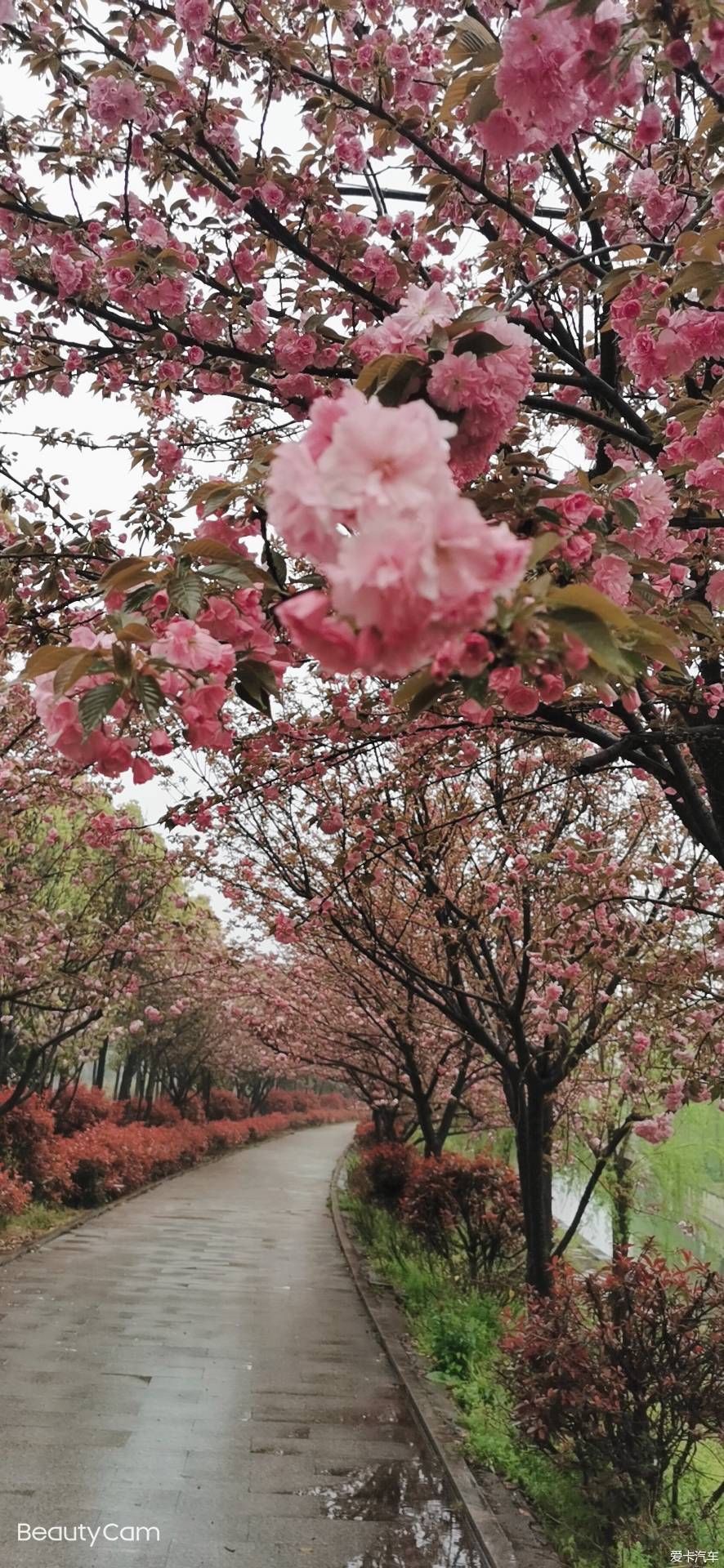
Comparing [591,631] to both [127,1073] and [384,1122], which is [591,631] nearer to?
[384,1122]

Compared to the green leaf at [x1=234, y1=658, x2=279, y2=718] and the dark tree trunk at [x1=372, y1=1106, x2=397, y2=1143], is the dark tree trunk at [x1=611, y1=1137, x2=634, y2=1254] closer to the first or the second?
the dark tree trunk at [x1=372, y1=1106, x2=397, y2=1143]

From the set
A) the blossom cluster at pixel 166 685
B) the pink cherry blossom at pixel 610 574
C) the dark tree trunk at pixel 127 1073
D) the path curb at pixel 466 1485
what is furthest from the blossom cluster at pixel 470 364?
the dark tree trunk at pixel 127 1073

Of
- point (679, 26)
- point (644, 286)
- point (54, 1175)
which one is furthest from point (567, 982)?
point (54, 1175)

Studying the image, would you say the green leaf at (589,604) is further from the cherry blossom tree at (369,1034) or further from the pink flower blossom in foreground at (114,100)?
the cherry blossom tree at (369,1034)

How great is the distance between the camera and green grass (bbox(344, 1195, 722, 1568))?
175 inches

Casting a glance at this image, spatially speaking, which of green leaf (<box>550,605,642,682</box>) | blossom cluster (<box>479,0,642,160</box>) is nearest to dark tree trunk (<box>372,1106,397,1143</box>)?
blossom cluster (<box>479,0,642,160</box>)

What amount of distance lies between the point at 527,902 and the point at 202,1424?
3.98 meters

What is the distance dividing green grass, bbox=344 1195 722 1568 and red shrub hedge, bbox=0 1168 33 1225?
4.69 m

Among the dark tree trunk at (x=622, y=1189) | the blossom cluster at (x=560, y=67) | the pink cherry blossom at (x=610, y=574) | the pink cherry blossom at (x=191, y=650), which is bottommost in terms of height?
the dark tree trunk at (x=622, y=1189)

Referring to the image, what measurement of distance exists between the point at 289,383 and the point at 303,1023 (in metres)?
15.0

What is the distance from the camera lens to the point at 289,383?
10.8ft

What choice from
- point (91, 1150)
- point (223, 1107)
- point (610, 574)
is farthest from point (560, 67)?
point (223, 1107)

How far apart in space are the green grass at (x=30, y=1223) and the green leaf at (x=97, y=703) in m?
11.7

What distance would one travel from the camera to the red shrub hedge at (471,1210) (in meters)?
9.73
